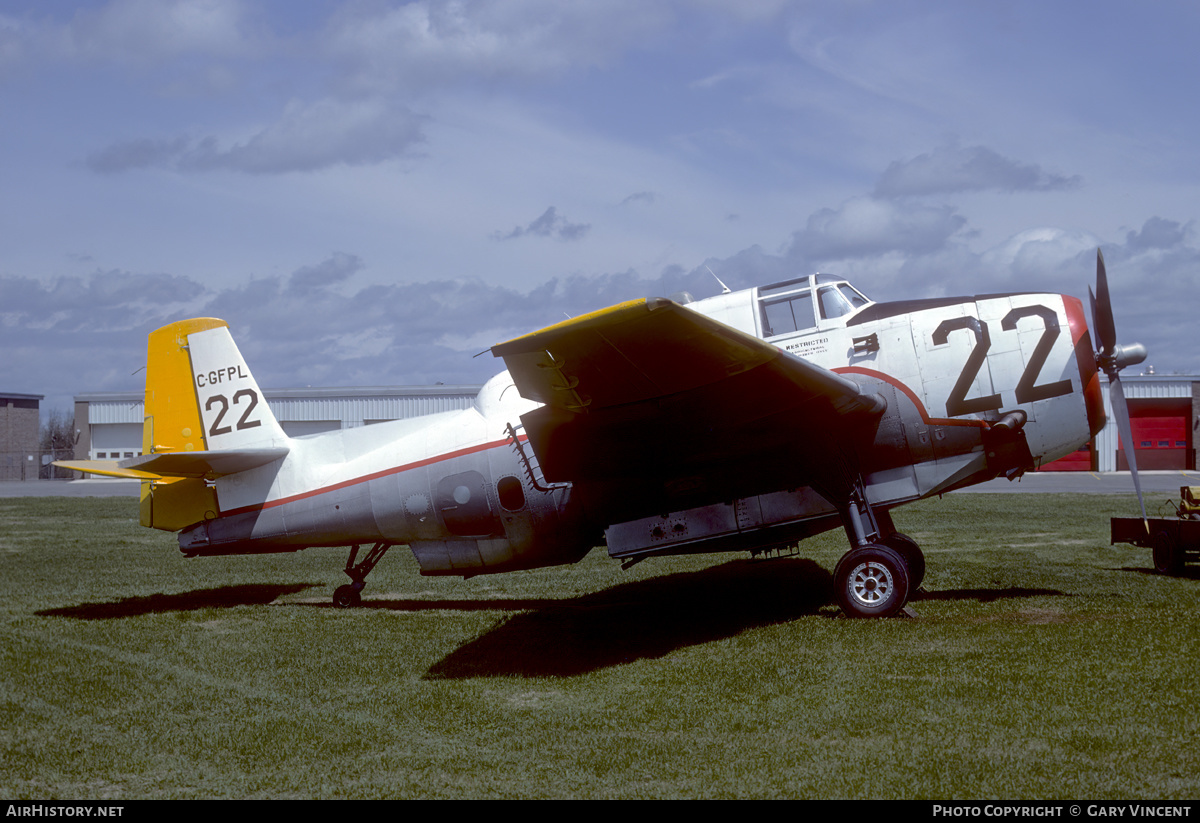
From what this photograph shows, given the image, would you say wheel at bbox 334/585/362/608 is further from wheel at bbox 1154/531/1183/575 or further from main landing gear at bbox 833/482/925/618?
wheel at bbox 1154/531/1183/575

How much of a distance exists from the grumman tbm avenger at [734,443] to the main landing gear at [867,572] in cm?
2

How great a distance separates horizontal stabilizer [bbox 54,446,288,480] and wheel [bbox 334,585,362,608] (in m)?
2.13

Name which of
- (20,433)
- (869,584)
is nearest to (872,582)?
(869,584)

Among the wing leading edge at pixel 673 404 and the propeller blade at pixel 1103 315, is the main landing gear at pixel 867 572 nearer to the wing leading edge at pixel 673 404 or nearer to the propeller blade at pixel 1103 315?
the wing leading edge at pixel 673 404

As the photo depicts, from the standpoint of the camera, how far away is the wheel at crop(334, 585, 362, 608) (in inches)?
495

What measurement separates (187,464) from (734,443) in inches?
289

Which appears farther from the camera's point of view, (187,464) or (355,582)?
(355,582)

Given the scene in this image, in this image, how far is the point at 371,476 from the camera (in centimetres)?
1164

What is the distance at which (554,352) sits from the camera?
7879 millimetres

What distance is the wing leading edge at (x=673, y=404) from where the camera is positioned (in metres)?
7.72

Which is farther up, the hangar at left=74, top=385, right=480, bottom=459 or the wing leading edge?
the hangar at left=74, top=385, right=480, bottom=459

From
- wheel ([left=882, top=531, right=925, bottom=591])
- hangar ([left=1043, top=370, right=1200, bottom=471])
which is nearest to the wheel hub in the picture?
wheel ([left=882, top=531, right=925, bottom=591])

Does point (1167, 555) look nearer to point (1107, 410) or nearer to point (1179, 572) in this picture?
point (1179, 572)
